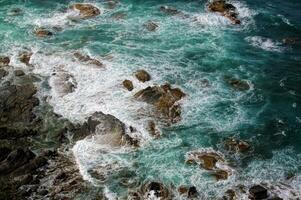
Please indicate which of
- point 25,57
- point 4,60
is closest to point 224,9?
point 25,57

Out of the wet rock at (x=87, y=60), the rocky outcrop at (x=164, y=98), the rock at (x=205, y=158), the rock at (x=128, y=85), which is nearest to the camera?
the rock at (x=205, y=158)

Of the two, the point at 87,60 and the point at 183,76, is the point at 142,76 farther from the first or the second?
the point at 87,60

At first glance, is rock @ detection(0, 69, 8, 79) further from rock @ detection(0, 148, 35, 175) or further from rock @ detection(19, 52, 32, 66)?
rock @ detection(0, 148, 35, 175)

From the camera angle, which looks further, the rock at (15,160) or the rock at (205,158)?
the rock at (205,158)

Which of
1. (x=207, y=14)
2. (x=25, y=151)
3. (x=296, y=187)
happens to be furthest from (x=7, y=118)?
(x=207, y=14)

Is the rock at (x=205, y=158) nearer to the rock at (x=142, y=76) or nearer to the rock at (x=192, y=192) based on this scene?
the rock at (x=192, y=192)

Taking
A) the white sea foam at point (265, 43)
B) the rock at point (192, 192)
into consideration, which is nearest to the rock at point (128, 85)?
the rock at point (192, 192)
